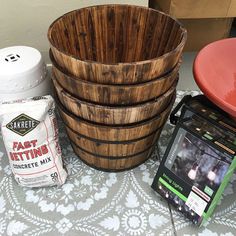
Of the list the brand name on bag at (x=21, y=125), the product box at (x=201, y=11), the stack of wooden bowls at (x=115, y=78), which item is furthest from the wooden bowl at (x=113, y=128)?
the product box at (x=201, y=11)

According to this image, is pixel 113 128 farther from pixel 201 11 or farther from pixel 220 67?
pixel 201 11

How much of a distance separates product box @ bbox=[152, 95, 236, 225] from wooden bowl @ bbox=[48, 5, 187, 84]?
0.56 feet

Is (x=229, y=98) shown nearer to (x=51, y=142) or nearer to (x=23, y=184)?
(x=51, y=142)

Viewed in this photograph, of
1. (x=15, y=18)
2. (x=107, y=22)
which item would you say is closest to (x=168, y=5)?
(x=107, y=22)

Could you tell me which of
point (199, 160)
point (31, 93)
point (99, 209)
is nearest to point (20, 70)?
point (31, 93)

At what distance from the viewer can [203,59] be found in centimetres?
94

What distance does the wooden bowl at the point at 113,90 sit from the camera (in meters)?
0.78

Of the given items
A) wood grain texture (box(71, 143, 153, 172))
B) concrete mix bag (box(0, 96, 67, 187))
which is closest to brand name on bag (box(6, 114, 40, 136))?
concrete mix bag (box(0, 96, 67, 187))

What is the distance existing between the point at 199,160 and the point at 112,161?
30cm

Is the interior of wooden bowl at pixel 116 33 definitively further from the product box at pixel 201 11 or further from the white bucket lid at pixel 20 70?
the product box at pixel 201 11

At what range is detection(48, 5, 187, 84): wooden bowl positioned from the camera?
2.69ft

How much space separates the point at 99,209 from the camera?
37.2 inches

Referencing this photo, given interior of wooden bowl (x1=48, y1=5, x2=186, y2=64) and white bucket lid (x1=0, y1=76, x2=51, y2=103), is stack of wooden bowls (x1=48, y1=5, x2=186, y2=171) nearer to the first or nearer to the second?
interior of wooden bowl (x1=48, y1=5, x2=186, y2=64)

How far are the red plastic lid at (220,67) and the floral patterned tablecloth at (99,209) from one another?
31 centimetres
